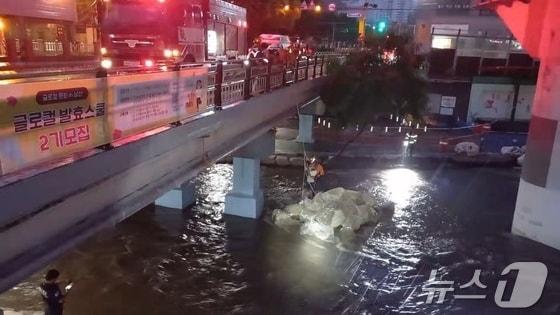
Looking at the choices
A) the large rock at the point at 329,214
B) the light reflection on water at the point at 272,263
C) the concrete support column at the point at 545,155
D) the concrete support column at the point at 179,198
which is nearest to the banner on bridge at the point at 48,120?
the light reflection on water at the point at 272,263

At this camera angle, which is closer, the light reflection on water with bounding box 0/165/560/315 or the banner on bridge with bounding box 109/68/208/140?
the banner on bridge with bounding box 109/68/208/140

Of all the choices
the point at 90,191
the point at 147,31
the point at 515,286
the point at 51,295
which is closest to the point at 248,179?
the point at 147,31

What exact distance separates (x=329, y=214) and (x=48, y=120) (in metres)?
14.0

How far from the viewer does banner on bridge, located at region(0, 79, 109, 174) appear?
5.22 metres

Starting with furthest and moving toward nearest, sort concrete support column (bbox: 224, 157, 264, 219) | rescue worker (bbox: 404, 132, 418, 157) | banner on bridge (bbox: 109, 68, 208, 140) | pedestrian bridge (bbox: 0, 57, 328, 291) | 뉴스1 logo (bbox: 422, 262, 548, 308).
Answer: rescue worker (bbox: 404, 132, 418, 157)
concrete support column (bbox: 224, 157, 264, 219)
뉴스1 logo (bbox: 422, 262, 548, 308)
banner on bridge (bbox: 109, 68, 208, 140)
pedestrian bridge (bbox: 0, 57, 328, 291)

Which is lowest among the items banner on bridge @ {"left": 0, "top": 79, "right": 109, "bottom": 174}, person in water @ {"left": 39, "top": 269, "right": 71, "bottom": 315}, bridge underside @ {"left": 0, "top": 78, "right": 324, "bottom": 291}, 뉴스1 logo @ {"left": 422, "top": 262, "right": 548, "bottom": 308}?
뉴스1 logo @ {"left": 422, "top": 262, "right": 548, "bottom": 308}

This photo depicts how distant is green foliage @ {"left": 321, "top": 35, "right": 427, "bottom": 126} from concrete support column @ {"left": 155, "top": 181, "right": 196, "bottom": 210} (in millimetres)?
8824

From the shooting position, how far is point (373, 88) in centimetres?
2512

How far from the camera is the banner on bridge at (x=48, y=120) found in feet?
17.1

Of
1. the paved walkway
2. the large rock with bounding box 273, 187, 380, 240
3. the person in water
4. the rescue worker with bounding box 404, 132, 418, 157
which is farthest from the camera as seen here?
the paved walkway

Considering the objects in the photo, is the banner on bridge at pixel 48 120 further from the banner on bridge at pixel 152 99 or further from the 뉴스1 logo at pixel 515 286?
the 뉴스1 logo at pixel 515 286

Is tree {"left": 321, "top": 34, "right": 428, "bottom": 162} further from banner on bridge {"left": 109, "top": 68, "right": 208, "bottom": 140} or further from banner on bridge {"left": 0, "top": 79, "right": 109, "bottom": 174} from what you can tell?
banner on bridge {"left": 0, "top": 79, "right": 109, "bottom": 174}

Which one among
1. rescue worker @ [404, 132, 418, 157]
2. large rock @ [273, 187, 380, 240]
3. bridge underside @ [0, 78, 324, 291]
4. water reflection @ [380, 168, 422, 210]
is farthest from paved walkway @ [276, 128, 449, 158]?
bridge underside @ [0, 78, 324, 291]

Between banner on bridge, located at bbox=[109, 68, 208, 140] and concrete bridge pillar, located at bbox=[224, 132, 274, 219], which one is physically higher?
banner on bridge, located at bbox=[109, 68, 208, 140]
